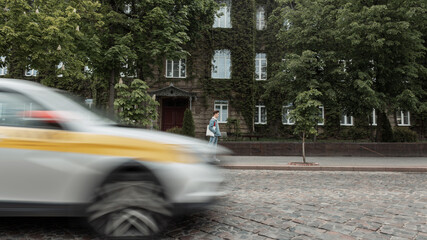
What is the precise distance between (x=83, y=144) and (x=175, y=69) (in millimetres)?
22019

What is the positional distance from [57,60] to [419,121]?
28628 mm

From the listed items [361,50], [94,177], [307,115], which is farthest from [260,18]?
[94,177]

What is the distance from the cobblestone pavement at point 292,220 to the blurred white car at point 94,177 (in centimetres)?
43

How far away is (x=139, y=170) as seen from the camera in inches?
129

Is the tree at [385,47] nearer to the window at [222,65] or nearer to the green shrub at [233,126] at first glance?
the green shrub at [233,126]

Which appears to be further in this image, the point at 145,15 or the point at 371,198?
the point at 145,15

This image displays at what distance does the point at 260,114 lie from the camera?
83.8 feet

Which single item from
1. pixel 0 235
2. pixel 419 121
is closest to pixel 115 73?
pixel 0 235

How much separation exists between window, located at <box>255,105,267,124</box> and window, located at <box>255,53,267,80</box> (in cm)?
266

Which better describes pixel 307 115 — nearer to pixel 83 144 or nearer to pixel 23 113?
pixel 83 144

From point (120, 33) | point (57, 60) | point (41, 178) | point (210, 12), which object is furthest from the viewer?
point (210, 12)

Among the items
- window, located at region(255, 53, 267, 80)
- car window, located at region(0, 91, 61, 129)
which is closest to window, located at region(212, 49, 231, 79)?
window, located at region(255, 53, 267, 80)

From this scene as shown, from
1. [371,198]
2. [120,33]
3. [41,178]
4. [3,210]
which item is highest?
[120,33]

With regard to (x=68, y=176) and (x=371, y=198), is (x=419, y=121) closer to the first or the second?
(x=371, y=198)
